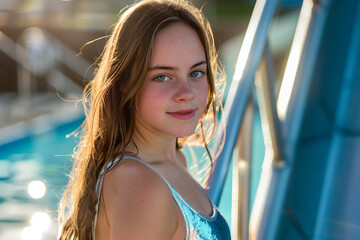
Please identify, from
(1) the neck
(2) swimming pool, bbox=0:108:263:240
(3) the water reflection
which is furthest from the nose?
(3) the water reflection

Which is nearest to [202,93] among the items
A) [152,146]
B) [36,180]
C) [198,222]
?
[152,146]

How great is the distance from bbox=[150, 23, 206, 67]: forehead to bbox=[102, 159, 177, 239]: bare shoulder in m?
0.20

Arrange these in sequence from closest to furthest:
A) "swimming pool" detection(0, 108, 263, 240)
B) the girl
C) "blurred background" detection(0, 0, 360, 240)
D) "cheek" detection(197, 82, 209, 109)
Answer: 1. the girl
2. "cheek" detection(197, 82, 209, 109)
3. "blurred background" detection(0, 0, 360, 240)
4. "swimming pool" detection(0, 108, 263, 240)

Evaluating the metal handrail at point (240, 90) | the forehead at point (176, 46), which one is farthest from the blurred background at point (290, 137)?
the forehead at point (176, 46)

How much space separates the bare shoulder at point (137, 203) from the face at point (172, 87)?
4.8 inches

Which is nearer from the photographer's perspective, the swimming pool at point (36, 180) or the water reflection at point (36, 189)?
the swimming pool at point (36, 180)

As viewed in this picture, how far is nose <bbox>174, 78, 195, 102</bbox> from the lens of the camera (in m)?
0.92

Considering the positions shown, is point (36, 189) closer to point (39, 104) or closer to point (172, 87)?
point (39, 104)

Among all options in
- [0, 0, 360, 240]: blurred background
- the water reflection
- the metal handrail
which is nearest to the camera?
the metal handrail

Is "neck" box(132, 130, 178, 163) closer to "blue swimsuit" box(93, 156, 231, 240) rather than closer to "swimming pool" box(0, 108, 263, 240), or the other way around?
"blue swimsuit" box(93, 156, 231, 240)

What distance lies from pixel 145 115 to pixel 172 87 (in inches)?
Answer: 2.8

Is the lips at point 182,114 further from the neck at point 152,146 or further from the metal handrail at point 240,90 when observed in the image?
the metal handrail at point 240,90

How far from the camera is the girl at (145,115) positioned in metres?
0.86

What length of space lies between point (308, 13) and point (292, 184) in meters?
0.68
